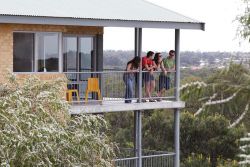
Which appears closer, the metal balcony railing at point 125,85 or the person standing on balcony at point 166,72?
the metal balcony railing at point 125,85

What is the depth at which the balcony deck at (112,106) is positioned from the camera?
24.6 meters

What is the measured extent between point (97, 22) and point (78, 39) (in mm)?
3295

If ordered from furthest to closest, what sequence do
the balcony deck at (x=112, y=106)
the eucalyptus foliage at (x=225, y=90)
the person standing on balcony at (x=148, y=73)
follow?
the person standing on balcony at (x=148, y=73) → the balcony deck at (x=112, y=106) → the eucalyptus foliage at (x=225, y=90)

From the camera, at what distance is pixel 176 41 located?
1105 inches

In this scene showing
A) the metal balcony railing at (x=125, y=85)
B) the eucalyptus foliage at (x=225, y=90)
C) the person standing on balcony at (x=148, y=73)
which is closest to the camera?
the eucalyptus foliage at (x=225, y=90)

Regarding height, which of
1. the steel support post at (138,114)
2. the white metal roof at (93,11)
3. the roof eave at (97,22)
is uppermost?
the white metal roof at (93,11)

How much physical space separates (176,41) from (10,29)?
6365 mm

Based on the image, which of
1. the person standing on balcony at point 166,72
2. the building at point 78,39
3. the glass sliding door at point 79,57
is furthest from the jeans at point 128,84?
the glass sliding door at point 79,57

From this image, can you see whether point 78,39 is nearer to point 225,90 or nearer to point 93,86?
point 93,86

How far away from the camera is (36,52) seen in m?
24.5

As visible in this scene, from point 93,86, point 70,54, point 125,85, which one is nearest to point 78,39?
point 70,54

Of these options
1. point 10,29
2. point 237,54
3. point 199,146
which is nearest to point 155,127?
point 199,146

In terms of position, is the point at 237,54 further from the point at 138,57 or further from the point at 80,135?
the point at 138,57

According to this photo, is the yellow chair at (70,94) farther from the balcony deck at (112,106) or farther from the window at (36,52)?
the window at (36,52)
